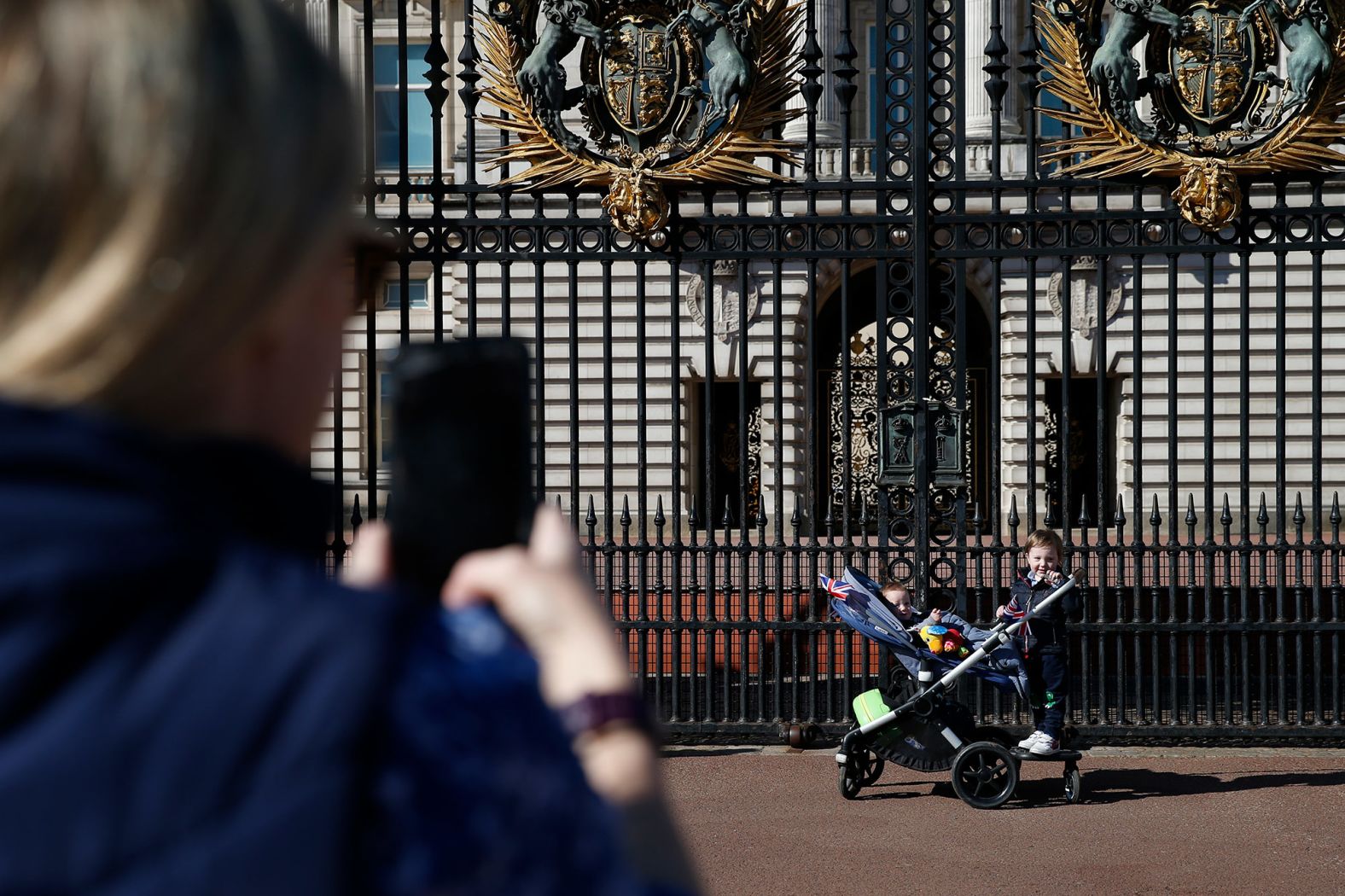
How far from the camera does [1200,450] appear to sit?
55.8 feet

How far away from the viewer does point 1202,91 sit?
7.07 meters

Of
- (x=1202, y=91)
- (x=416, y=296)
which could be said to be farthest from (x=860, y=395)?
(x=1202, y=91)

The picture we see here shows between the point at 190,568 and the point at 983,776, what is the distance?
599 centimetres

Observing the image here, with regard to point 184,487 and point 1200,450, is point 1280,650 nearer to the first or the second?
point 184,487

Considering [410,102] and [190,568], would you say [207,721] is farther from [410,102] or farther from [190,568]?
[410,102]

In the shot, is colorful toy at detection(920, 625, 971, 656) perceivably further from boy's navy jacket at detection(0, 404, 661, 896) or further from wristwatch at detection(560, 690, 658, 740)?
boy's navy jacket at detection(0, 404, 661, 896)

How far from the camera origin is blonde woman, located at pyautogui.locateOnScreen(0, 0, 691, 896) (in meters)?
0.72

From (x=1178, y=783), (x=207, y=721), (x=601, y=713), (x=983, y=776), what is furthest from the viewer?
(x=1178, y=783)

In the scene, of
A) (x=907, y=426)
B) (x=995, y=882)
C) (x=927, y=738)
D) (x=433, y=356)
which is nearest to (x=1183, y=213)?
(x=907, y=426)

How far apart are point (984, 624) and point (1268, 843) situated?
1879 millimetres

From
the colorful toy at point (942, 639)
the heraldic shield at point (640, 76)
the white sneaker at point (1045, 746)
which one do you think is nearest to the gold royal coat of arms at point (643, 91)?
the heraldic shield at point (640, 76)

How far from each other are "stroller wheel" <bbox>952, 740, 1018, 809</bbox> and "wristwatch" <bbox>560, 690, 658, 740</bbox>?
5.62m

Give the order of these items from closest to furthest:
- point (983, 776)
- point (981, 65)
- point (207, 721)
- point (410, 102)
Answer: point (207, 721), point (983, 776), point (410, 102), point (981, 65)

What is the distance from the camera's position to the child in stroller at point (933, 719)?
634 cm
